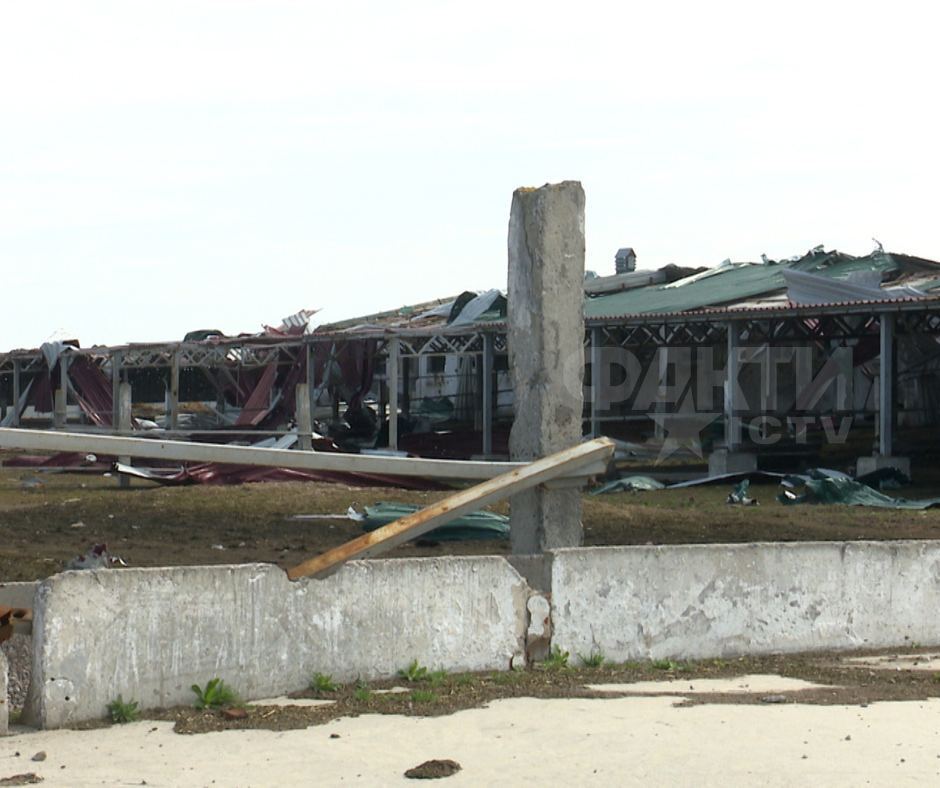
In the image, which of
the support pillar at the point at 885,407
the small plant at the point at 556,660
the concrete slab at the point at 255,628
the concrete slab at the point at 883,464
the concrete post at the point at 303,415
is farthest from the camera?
the support pillar at the point at 885,407

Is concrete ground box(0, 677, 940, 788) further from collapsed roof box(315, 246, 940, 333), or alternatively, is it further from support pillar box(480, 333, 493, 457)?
support pillar box(480, 333, 493, 457)

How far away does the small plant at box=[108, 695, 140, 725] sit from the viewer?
6617 millimetres

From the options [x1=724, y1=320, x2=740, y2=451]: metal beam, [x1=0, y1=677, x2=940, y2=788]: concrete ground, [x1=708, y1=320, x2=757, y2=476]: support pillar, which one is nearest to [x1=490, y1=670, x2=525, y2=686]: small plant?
[x1=0, y1=677, x2=940, y2=788]: concrete ground

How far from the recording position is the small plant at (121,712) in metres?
6.62

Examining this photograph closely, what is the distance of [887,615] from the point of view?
9.19 meters

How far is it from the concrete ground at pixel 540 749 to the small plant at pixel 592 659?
3.35 ft

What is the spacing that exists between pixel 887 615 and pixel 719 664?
142 centimetres

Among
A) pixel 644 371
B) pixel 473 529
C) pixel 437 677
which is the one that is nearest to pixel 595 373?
pixel 644 371

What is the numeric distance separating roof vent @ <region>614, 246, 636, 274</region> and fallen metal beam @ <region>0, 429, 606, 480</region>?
32805mm

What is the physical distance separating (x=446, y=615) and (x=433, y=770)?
197 cm

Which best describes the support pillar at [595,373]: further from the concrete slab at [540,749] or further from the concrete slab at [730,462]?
the concrete slab at [540,749]

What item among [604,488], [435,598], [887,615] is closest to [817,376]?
[604,488]

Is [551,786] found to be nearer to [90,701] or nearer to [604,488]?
[90,701]

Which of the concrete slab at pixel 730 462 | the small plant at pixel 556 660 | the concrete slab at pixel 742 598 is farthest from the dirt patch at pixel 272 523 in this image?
the small plant at pixel 556 660
